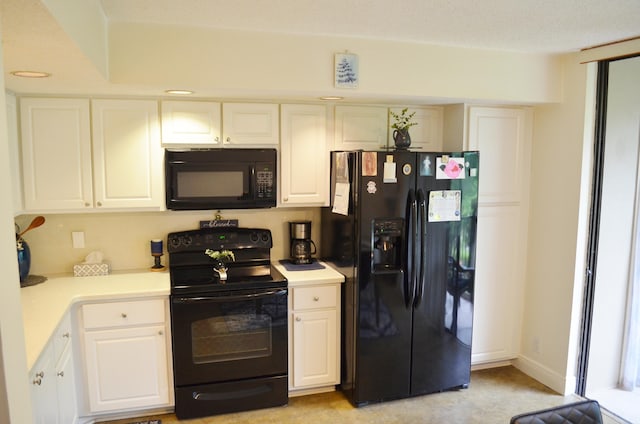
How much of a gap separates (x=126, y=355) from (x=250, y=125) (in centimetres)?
164

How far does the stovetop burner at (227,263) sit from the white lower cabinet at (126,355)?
0.94 ft

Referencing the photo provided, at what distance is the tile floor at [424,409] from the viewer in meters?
3.02

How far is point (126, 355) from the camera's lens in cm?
288

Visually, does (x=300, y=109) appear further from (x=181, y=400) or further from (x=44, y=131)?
(x=181, y=400)

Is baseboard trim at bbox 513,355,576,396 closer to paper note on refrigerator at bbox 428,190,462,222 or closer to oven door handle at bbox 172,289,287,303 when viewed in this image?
paper note on refrigerator at bbox 428,190,462,222

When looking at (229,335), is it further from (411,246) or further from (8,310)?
(8,310)

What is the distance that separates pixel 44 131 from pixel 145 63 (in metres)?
0.86

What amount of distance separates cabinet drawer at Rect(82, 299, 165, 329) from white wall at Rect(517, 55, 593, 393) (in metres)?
2.69

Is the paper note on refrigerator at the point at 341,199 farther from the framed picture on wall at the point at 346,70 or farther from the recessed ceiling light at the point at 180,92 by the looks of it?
the recessed ceiling light at the point at 180,92

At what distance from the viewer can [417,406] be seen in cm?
319

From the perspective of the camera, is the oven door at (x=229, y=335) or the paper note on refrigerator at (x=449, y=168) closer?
the oven door at (x=229, y=335)

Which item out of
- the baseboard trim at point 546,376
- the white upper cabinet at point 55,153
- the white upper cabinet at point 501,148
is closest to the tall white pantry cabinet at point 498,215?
the white upper cabinet at point 501,148

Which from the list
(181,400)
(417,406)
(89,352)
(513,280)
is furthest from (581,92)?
(89,352)

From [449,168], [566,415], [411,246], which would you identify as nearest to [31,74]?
[411,246]
